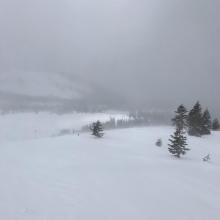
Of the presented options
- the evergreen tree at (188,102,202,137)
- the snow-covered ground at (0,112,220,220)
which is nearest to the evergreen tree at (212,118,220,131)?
the evergreen tree at (188,102,202,137)

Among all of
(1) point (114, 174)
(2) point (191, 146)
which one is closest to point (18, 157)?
(1) point (114, 174)

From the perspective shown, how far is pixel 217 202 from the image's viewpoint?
88.7 feet

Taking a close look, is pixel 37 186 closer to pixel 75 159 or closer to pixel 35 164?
pixel 35 164

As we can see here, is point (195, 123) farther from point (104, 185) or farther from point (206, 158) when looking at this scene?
point (104, 185)

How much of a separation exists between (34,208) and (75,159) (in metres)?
20.4

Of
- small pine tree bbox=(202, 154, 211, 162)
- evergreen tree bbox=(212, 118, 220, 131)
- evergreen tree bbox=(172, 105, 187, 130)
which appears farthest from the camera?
evergreen tree bbox=(212, 118, 220, 131)

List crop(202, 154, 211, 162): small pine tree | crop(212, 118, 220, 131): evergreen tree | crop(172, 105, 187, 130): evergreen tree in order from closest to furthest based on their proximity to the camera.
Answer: crop(202, 154, 211, 162): small pine tree, crop(172, 105, 187, 130): evergreen tree, crop(212, 118, 220, 131): evergreen tree

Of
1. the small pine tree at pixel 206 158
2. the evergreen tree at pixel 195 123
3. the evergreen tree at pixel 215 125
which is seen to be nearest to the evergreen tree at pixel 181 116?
the evergreen tree at pixel 195 123

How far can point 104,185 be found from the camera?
2784cm

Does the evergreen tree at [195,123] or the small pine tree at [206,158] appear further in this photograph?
the evergreen tree at [195,123]

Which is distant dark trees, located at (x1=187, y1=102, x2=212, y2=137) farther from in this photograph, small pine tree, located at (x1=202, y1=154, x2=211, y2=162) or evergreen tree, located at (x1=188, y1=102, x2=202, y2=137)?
small pine tree, located at (x1=202, y1=154, x2=211, y2=162)

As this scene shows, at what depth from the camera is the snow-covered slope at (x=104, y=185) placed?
21.1m

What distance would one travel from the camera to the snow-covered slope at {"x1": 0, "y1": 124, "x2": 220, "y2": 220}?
2114 cm

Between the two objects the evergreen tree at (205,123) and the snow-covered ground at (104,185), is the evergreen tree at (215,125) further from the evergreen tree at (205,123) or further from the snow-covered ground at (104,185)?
the snow-covered ground at (104,185)
